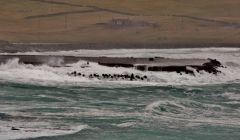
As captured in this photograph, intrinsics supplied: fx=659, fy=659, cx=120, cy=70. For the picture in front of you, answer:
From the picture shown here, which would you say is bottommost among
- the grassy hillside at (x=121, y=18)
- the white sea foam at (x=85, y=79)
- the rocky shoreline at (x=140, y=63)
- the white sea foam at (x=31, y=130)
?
the white sea foam at (x=31, y=130)

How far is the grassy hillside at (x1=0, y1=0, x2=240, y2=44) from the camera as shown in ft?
378

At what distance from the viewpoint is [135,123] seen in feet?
136

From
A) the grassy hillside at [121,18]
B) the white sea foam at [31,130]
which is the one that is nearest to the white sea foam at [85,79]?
the white sea foam at [31,130]

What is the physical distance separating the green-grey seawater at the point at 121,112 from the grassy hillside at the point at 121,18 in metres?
53.6

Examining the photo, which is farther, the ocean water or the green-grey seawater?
the ocean water

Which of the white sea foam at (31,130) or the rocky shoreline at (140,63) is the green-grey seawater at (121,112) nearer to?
the white sea foam at (31,130)

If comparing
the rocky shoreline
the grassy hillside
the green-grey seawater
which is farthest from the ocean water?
the grassy hillside

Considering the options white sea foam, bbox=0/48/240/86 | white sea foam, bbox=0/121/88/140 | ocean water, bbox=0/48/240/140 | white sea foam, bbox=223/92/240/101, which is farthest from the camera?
white sea foam, bbox=0/48/240/86

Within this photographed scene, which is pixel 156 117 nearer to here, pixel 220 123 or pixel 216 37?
pixel 220 123

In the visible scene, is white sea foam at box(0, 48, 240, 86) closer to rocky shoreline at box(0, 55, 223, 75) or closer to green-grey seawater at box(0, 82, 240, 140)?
rocky shoreline at box(0, 55, 223, 75)

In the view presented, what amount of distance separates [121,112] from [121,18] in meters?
79.8

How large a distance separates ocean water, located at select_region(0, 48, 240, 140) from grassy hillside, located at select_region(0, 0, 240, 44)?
41.8 metres

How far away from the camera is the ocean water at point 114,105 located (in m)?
38.9

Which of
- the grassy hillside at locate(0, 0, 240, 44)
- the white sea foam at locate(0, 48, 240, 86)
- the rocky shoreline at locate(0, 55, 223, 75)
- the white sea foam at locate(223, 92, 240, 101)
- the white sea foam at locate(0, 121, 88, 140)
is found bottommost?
the white sea foam at locate(0, 121, 88, 140)
